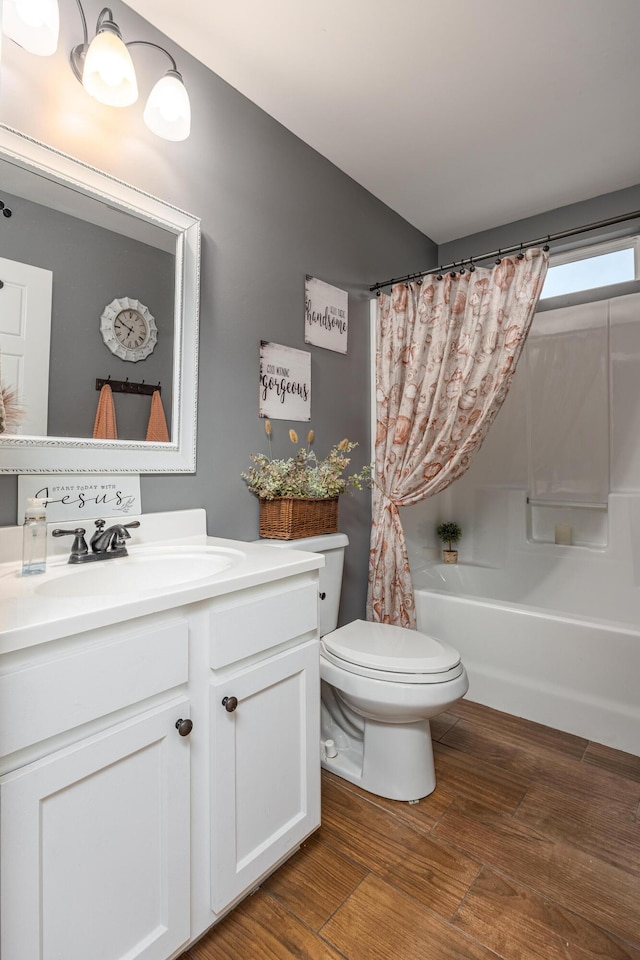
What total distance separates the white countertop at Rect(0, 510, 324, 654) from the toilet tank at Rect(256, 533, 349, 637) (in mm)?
381

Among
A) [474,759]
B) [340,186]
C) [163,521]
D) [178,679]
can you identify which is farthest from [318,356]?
[474,759]

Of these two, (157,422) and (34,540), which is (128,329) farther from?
(34,540)

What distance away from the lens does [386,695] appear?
4.93ft

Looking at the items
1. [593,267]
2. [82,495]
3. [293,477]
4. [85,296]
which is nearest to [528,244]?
[593,267]

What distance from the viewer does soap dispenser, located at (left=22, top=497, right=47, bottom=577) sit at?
3.73 ft

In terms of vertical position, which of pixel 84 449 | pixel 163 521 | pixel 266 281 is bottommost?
pixel 163 521

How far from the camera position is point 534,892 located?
1.25 m

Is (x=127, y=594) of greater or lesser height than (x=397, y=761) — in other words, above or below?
above

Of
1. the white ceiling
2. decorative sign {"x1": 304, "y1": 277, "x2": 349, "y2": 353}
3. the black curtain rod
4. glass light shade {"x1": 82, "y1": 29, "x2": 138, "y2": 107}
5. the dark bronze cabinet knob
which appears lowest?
the dark bronze cabinet knob

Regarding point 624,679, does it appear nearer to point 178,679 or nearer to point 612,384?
point 612,384

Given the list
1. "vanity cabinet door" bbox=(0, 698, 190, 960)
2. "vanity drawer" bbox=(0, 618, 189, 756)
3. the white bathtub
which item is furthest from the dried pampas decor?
the white bathtub

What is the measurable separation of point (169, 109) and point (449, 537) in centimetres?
246

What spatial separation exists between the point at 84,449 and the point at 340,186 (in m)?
1.74

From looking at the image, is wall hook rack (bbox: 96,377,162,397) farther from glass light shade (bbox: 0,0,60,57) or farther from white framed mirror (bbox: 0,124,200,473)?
glass light shade (bbox: 0,0,60,57)
